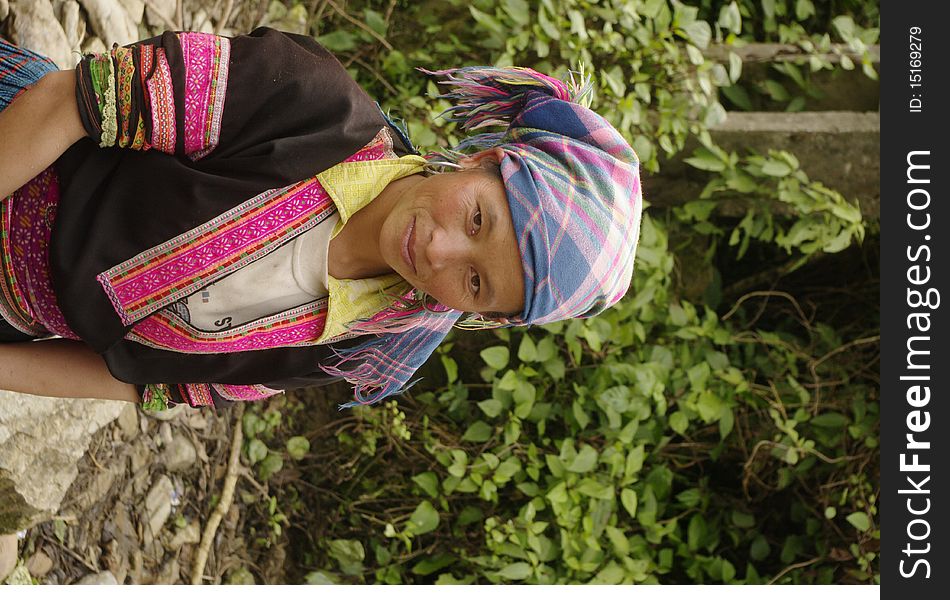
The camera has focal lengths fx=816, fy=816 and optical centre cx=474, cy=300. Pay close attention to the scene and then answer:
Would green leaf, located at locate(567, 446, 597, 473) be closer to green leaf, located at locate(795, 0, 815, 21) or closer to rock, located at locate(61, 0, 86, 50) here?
green leaf, located at locate(795, 0, 815, 21)

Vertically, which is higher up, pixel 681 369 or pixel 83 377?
pixel 83 377

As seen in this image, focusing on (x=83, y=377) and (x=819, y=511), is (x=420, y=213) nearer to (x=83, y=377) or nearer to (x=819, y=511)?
(x=83, y=377)

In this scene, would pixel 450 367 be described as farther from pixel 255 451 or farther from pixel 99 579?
pixel 99 579

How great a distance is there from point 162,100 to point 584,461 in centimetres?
187

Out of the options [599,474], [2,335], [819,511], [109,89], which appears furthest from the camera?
[819,511]

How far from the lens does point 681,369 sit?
274 centimetres

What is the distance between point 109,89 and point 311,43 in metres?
0.32

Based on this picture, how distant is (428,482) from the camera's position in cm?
279

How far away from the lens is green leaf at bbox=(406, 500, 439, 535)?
108 inches

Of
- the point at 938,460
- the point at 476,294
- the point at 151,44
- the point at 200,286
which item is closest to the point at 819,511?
the point at 938,460

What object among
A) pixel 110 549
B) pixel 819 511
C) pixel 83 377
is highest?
pixel 83 377

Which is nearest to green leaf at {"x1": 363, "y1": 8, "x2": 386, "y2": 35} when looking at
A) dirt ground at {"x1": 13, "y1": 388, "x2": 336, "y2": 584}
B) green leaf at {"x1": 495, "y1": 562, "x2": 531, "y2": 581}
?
dirt ground at {"x1": 13, "y1": 388, "x2": 336, "y2": 584}

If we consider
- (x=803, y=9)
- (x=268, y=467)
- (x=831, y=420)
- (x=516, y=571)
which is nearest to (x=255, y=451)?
(x=268, y=467)

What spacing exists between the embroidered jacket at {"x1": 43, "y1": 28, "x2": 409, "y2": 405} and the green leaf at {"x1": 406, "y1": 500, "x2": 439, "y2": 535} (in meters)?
1.59
